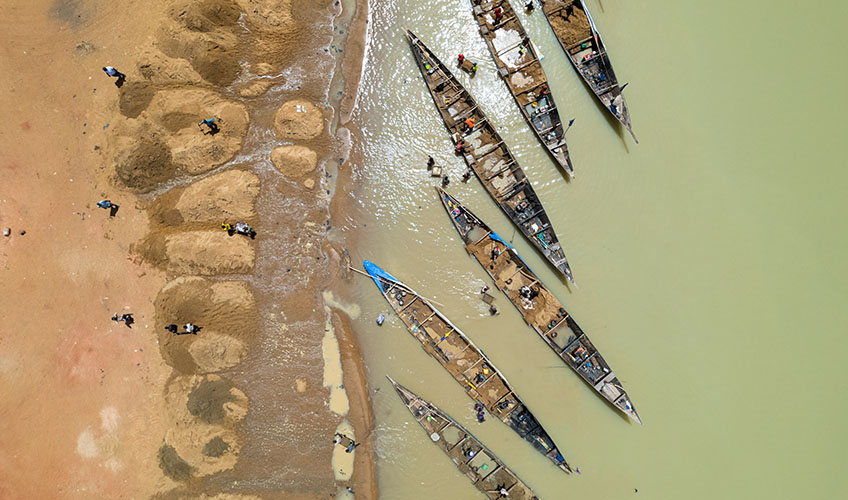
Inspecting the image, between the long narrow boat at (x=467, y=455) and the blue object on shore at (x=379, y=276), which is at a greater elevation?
the blue object on shore at (x=379, y=276)

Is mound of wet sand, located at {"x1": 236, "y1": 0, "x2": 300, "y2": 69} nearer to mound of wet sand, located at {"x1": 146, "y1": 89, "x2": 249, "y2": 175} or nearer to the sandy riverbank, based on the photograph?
the sandy riverbank

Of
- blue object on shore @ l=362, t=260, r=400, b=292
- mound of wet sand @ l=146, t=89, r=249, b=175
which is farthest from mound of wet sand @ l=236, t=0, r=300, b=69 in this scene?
blue object on shore @ l=362, t=260, r=400, b=292

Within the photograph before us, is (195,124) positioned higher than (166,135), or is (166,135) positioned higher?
(166,135)

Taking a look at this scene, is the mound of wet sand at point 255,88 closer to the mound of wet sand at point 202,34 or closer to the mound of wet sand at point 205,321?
the mound of wet sand at point 202,34

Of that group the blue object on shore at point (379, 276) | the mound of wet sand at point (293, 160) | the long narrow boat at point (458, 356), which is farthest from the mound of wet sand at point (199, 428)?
the mound of wet sand at point (293, 160)

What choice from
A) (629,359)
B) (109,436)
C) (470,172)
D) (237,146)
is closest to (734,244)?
(629,359)

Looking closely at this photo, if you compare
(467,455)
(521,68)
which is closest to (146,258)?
(467,455)

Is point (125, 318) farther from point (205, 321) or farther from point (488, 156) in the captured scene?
point (488, 156)
